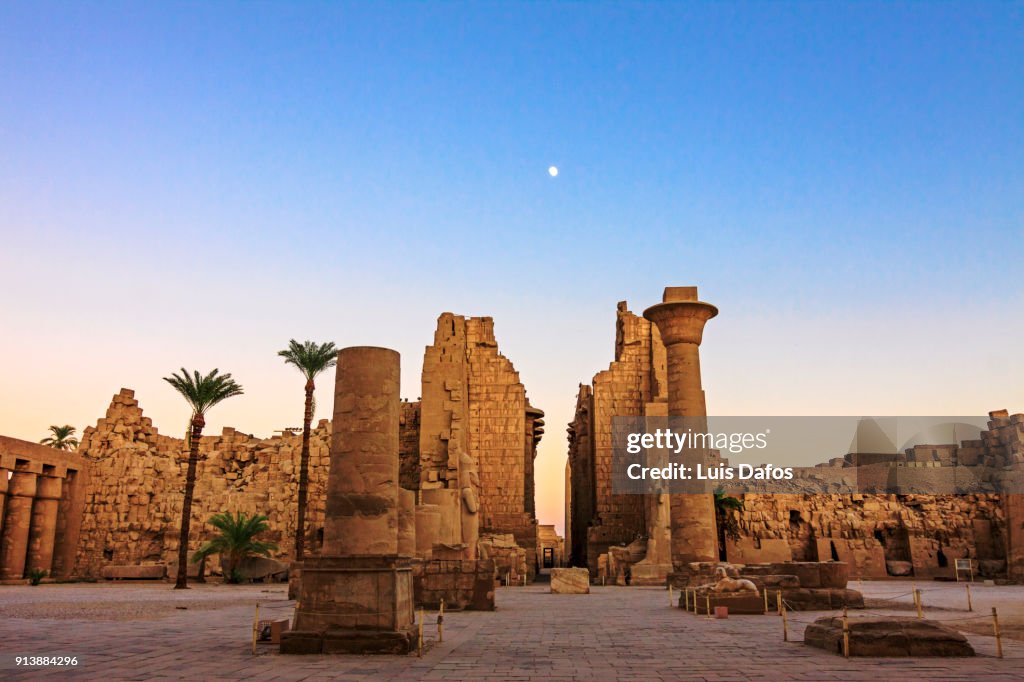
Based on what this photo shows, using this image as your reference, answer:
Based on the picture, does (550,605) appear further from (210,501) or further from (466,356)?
(210,501)

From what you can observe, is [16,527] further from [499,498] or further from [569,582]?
[569,582]

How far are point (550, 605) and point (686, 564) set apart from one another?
539 centimetres

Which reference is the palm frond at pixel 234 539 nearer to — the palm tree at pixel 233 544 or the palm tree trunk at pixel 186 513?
the palm tree at pixel 233 544

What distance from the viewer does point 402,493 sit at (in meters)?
17.5

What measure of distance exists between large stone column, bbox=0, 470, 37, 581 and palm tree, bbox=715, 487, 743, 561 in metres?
23.5

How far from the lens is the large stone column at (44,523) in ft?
85.4

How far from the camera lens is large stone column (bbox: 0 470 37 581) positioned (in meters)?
24.5

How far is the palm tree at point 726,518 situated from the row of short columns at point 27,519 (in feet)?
77.2

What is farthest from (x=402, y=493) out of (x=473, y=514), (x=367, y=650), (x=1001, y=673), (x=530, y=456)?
(x=530, y=456)

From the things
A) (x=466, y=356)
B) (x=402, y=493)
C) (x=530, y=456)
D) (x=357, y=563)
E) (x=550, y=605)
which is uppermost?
(x=466, y=356)

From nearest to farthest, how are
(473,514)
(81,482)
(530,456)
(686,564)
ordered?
(686,564), (473,514), (81,482), (530,456)

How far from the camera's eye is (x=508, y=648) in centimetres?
923

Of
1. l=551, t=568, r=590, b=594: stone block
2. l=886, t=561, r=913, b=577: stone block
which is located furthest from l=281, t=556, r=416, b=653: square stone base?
l=886, t=561, r=913, b=577: stone block

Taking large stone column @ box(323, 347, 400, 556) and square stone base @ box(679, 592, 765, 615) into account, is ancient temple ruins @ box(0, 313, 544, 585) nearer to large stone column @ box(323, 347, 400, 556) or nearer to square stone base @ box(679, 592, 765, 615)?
square stone base @ box(679, 592, 765, 615)
